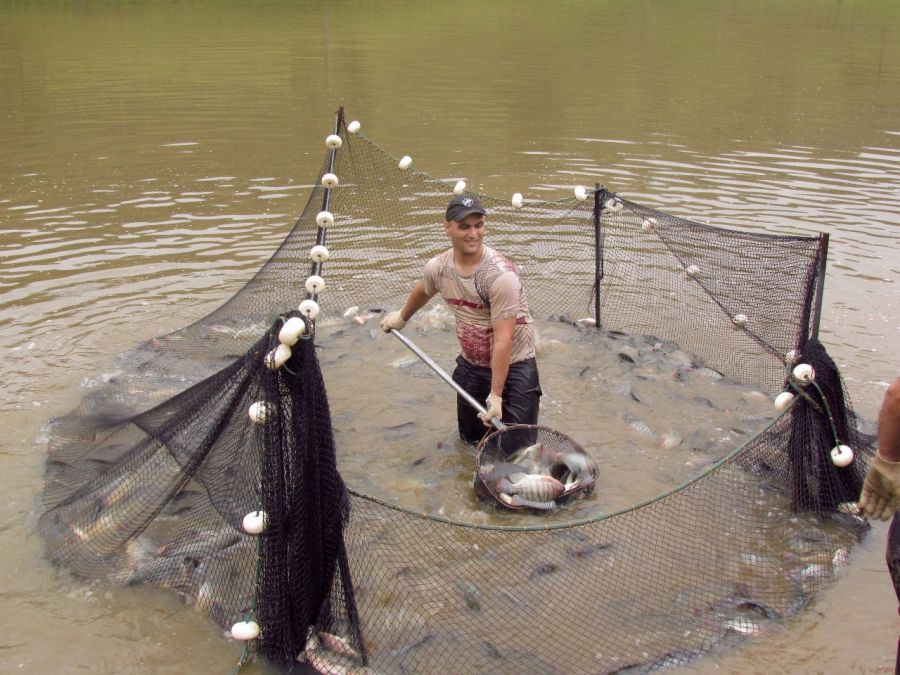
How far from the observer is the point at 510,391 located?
5.00 meters

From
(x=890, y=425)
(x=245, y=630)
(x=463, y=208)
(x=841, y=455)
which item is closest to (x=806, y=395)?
(x=841, y=455)

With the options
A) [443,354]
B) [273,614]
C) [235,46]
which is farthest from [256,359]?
[235,46]

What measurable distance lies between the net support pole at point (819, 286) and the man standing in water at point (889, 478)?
5.17ft

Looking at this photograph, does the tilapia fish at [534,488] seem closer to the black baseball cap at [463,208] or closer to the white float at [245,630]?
the black baseball cap at [463,208]

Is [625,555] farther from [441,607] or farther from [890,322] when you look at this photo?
[890,322]

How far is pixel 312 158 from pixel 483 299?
7.48m

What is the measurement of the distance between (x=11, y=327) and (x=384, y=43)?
15.1 metres

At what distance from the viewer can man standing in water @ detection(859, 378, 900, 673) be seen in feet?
9.20

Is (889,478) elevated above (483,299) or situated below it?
below

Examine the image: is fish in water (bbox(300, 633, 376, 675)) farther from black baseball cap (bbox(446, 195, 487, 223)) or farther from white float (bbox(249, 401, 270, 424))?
black baseball cap (bbox(446, 195, 487, 223))

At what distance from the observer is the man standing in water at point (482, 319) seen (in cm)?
458

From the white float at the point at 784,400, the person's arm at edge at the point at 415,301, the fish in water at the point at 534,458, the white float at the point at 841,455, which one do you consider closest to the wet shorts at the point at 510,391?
the fish in water at the point at 534,458

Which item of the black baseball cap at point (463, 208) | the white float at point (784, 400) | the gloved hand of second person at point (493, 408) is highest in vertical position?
the black baseball cap at point (463, 208)

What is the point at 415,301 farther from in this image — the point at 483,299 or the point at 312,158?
the point at 312,158
